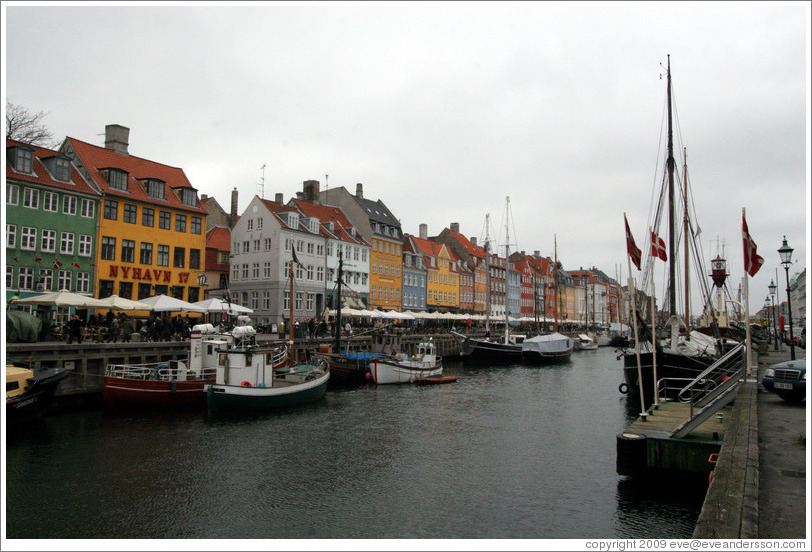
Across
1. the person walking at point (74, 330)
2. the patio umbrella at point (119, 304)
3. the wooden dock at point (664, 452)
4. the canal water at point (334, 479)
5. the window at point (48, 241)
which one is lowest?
the canal water at point (334, 479)

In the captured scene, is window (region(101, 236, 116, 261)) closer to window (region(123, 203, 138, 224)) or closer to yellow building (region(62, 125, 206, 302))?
yellow building (region(62, 125, 206, 302))

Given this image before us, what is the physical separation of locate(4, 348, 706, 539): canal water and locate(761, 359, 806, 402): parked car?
5809mm

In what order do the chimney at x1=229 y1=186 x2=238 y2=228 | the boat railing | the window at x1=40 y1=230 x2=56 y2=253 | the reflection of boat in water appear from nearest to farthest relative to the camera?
the boat railing → the window at x1=40 y1=230 x2=56 y2=253 → the reflection of boat in water → the chimney at x1=229 y1=186 x2=238 y2=228

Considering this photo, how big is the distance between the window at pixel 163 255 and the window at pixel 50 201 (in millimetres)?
8193

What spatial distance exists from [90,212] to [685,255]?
1576 inches

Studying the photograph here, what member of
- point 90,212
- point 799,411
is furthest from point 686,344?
point 90,212

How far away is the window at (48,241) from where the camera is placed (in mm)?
36841

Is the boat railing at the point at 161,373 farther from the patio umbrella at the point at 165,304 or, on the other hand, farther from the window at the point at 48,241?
the window at the point at 48,241

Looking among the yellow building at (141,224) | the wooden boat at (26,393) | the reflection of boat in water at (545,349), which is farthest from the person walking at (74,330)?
the reflection of boat in water at (545,349)

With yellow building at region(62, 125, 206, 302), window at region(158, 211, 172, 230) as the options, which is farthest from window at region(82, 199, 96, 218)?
window at region(158, 211, 172, 230)

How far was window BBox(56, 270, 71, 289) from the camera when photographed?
3766 centimetres

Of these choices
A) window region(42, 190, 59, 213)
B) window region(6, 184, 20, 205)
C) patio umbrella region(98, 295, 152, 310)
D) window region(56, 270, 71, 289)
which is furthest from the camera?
window region(56, 270, 71, 289)

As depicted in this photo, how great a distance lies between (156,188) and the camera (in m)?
44.7

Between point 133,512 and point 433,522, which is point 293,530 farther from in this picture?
point 133,512
